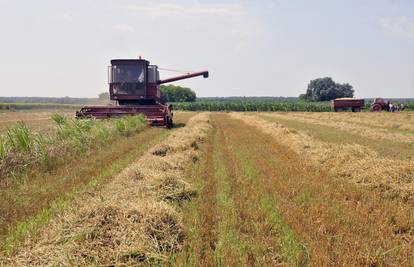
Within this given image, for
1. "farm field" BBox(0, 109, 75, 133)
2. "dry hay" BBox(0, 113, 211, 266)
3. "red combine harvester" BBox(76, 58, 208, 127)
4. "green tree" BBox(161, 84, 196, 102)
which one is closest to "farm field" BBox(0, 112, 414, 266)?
"dry hay" BBox(0, 113, 211, 266)

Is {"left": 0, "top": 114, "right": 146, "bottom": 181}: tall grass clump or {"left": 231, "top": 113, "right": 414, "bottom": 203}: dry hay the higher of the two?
{"left": 0, "top": 114, "right": 146, "bottom": 181}: tall grass clump

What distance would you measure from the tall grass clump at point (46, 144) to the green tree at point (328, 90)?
103262 mm

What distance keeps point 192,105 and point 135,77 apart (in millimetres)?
Answer: 57567

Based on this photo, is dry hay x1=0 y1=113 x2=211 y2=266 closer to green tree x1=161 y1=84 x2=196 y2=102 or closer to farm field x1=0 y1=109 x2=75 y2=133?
farm field x1=0 y1=109 x2=75 y2=133

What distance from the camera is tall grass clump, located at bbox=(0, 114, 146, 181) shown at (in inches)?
345

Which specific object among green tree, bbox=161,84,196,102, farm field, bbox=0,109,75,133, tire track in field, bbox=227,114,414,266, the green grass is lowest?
tire track in field, bbox=227,114,414,266

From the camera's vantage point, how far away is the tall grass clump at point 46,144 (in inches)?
345

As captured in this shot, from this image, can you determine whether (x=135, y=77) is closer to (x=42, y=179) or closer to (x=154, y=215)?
(x=42, y=179)

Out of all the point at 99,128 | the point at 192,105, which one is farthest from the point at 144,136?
the point at 192,105

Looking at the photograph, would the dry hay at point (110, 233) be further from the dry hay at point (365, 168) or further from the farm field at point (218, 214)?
the dry hay at point (365, 168)

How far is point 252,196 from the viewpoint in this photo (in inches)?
283

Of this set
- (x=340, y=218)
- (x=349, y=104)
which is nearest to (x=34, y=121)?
(x=340, y=218)

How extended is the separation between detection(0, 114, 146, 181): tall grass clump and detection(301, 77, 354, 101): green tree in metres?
103

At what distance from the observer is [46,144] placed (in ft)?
35.0
